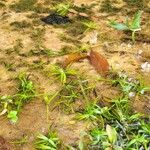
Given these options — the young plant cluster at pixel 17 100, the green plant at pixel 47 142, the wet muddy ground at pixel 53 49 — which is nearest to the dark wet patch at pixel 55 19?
the wet muddy ground at pixel 53 49

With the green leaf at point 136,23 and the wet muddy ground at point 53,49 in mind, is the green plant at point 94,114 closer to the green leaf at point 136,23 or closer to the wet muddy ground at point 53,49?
the wet muddy ground at point 53,49

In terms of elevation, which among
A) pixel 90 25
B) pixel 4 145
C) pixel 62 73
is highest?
pixel 90 25

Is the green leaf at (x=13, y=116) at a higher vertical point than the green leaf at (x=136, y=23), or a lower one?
lower

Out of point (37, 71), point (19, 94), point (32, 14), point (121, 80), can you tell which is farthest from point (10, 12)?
point (121, 80)

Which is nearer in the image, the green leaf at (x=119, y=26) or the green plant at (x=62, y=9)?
the green leaf at (x=119, y=26)

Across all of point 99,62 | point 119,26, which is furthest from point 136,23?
point 99,62

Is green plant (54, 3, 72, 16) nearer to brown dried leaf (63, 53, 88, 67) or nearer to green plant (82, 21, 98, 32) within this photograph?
green plant (82, 21, 98, 32)

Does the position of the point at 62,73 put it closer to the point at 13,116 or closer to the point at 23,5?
the point at 13,116
